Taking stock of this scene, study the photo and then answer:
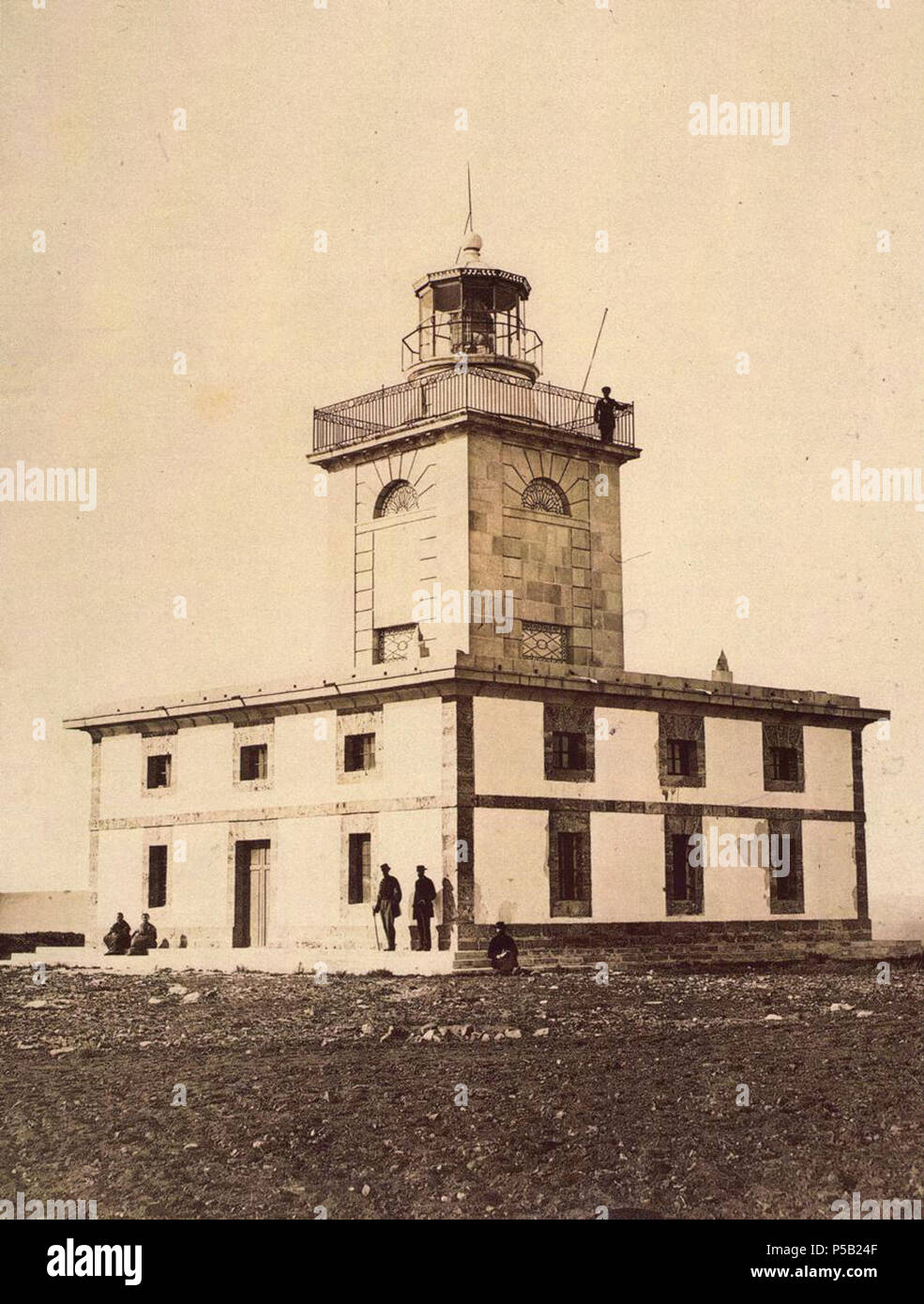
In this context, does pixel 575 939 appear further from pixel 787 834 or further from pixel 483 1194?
pixel 483 1194

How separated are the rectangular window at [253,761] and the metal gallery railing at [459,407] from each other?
608 centimetres

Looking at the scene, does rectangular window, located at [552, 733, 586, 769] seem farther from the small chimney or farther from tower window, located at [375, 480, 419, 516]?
tower window, located at [375, 480, 419, 516]

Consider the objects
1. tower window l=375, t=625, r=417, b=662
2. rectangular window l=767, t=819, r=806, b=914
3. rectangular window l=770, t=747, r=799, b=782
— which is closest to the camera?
rectangular window l=767, t=819, r=806, b=914

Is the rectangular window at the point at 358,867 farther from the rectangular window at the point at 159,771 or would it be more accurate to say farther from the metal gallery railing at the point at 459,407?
the metal gallery railing at the point at 459,407

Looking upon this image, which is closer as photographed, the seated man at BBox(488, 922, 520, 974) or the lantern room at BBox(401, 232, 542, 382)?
the seated man at BBox(488, 922, 520, 974)

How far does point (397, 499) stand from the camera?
99.4ft

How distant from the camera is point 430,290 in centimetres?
2994

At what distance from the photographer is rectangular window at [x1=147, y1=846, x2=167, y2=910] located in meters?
30.0

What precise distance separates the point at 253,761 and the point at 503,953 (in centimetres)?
738

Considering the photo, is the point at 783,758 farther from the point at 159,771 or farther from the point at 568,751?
the point at 159,771

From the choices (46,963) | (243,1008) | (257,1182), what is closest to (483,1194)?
(257,1182)

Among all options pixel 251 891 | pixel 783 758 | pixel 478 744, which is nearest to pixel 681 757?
pixel 783 758

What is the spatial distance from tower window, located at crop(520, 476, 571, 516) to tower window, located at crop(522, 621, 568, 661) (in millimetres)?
2175

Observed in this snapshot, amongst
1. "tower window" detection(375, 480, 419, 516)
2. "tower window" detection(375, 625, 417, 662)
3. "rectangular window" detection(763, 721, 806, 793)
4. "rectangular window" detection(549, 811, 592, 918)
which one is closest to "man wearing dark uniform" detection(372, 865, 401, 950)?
"rectangular window" detection(549, 811, 592, 918)
